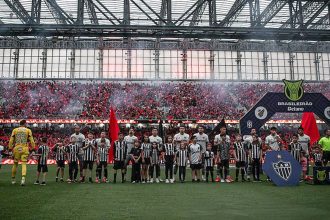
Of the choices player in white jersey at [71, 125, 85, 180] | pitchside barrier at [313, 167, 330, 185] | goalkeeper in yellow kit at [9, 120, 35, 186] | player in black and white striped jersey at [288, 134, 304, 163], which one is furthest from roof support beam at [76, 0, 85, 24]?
pitchside barrier at [313, 167, 330, 185]

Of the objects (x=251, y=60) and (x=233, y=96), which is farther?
(x=251, y=60)

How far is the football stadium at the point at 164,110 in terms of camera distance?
→ 802cm

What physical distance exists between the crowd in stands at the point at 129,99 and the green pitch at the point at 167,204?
84.6 feet

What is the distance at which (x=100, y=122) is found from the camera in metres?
33.3

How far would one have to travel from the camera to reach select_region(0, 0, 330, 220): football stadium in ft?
26.3

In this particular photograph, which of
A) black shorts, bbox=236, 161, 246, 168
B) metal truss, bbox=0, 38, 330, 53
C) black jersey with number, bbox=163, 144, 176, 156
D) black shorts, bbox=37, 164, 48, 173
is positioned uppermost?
metal truss, bbox=0, 38, 330, 53

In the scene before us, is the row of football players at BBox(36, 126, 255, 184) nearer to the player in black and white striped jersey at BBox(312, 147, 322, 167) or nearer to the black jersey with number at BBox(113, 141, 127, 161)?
the black jersey with number at BBox(113, 141, 127, 161)

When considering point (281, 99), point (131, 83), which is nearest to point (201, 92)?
point (131, 83)

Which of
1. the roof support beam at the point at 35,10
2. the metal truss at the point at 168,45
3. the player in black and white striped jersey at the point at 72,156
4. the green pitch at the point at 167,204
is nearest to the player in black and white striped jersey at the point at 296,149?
the green pitch at the point at 167,204

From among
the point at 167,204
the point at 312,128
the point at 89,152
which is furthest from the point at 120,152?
the point at 312,128

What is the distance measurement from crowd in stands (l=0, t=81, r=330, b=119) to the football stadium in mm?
178

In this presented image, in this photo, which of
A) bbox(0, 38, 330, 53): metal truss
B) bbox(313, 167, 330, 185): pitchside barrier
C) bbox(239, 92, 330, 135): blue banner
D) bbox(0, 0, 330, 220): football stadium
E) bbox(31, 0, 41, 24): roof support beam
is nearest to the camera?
bbox(0, 0, 330, 220): football stadium

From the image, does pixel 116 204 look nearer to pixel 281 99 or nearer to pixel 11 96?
Answer: pixel 281 99

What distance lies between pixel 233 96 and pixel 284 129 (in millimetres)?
6909
